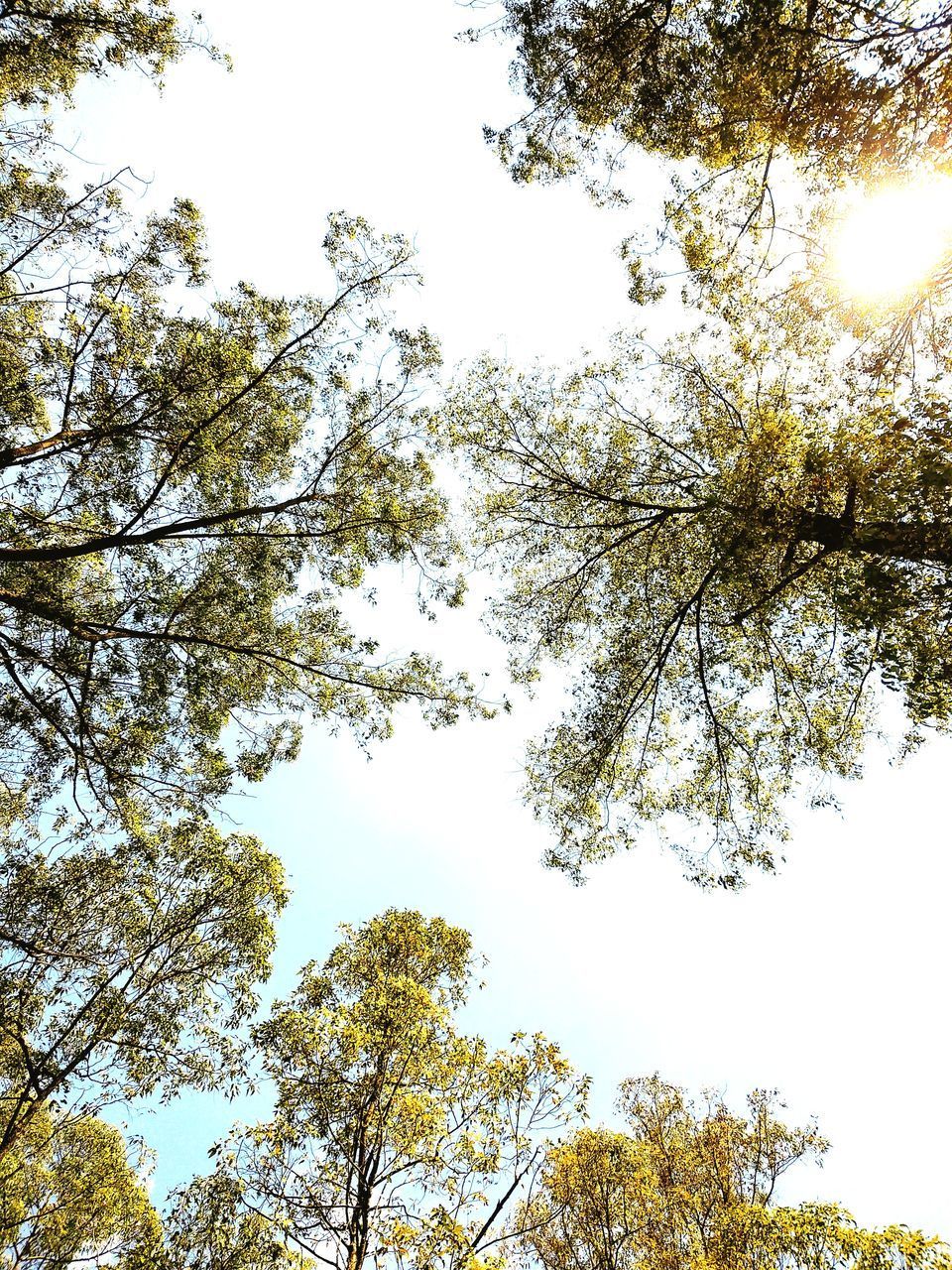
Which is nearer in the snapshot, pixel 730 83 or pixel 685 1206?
pixel 730 83

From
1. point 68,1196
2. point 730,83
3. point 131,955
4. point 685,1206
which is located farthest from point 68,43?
point 685,1206

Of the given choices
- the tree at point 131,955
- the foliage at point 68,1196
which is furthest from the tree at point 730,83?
the foliage at point 68,1196

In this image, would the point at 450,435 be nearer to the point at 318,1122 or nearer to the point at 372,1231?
the point at 318,1122

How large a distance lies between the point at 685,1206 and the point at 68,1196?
11681 mm

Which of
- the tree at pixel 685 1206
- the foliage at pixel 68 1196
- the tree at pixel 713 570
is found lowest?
the foliage at pixel 68 1196

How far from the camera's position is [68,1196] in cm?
1052

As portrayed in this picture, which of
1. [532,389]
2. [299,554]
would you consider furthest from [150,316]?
[532,389]

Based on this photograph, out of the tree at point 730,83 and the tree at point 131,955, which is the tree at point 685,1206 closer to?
the tree at point 131,955

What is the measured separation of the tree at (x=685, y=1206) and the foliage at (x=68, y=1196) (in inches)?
297

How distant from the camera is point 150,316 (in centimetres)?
938

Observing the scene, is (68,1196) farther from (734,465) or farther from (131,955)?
(734,465)

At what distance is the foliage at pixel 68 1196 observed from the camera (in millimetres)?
9383

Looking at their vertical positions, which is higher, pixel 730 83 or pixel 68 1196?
pixel 730 83

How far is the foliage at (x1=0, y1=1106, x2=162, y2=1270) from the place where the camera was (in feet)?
30.8
